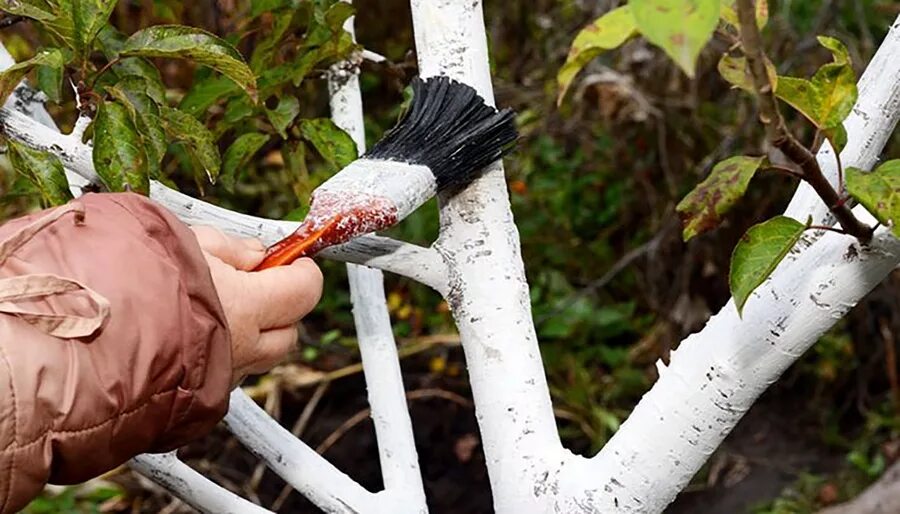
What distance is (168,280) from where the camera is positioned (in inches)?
28.8

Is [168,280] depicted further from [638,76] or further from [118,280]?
[638,76]

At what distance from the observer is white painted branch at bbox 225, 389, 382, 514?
1010mm

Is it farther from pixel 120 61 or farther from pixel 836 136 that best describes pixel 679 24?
pixel 120 61

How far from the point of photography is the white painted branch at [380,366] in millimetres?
1060

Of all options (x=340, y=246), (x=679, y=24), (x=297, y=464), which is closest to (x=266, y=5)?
(x=340, y=246)

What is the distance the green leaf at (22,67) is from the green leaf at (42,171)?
0.05 m

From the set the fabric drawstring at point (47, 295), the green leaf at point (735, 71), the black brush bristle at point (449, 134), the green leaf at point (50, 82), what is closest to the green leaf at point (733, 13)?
the green leaf at point (735, 71)

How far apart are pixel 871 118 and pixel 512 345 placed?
1.02ft

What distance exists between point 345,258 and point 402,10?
6.96 feet

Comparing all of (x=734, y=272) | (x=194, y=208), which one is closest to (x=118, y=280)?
(x=194, y=208)

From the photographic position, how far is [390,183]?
91 cm

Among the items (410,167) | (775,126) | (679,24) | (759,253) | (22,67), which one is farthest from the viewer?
(410,167)

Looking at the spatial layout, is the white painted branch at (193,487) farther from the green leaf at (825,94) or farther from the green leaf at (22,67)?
the green leaf at (825,94)

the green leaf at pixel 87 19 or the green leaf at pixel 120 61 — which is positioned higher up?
the green leaf at pixel 87 19
